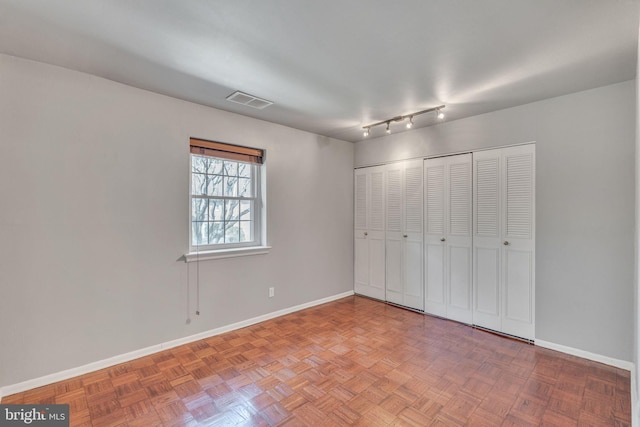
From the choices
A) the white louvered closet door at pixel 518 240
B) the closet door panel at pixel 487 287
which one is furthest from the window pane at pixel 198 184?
the white louvered closet door at pixel 518 240

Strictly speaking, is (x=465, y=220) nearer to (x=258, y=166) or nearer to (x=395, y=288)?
(x=395, y=288)

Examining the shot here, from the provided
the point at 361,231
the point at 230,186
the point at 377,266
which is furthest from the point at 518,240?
the point at 230,186

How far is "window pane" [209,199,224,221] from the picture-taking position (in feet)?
10.7

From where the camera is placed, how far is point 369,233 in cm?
448

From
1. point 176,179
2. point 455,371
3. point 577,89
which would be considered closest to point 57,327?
point 176,179

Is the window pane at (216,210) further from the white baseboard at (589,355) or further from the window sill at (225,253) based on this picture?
the white baseboard at (589,355)

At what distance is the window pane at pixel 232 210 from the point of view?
11.1 ft

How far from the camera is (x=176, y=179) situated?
9.53ft

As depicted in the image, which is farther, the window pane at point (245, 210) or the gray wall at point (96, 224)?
the window pane at point (245, 210)

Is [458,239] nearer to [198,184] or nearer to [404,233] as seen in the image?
[404,233]

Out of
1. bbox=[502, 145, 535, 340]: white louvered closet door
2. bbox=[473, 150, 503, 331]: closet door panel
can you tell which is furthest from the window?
bbox=[502, 145, 535, 340]: white louvered closet door

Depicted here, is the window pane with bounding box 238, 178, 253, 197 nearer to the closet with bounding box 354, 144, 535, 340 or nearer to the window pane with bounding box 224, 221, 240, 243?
the window pane with bounding box 224, 221, 240, 243

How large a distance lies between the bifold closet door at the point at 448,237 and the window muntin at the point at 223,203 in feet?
7.14

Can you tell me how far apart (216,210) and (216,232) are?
244mm
